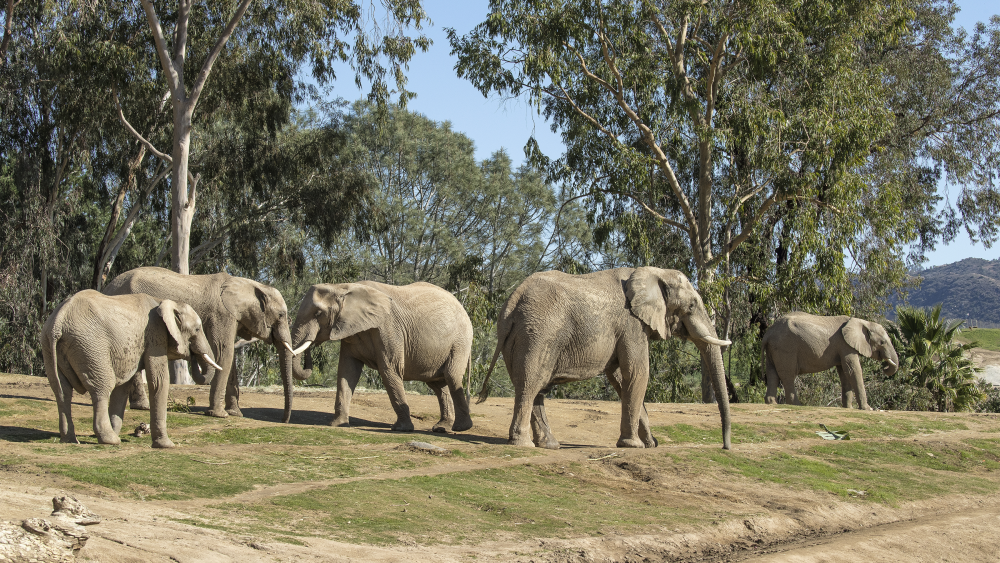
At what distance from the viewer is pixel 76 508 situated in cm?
644

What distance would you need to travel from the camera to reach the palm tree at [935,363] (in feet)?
87.4

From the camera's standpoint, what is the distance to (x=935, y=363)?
88.3 ft

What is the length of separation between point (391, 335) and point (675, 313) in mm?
4527

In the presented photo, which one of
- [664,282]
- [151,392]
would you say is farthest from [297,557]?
[664,282]

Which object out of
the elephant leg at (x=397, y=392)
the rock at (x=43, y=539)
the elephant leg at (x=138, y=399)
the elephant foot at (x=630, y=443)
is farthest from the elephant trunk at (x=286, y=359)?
the rock at (x=43, y=539)

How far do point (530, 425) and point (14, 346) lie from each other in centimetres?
2292

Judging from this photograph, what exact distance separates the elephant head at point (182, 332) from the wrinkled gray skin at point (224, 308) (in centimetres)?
262

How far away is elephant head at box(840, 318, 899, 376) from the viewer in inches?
869

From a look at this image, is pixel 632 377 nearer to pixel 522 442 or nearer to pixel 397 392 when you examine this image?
pixel 522 442

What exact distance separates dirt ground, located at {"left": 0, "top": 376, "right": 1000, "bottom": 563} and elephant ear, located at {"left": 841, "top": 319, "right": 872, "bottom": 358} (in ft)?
22.8

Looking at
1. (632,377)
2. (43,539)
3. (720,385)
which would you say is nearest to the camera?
(43,539)

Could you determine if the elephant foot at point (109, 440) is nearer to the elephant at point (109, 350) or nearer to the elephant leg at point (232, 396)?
the elephant at point (109, 350)

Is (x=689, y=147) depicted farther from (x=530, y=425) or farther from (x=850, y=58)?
(x=530, y=425)

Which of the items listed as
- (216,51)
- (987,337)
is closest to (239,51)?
(216,51)
